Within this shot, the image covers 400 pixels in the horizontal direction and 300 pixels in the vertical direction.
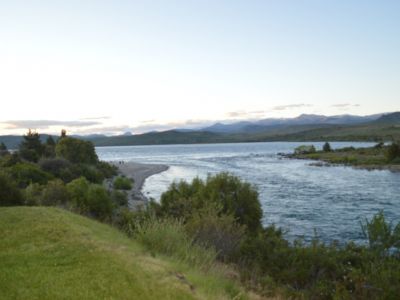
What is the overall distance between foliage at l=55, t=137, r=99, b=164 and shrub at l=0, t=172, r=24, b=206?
154 ft

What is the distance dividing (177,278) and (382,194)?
41670 mm

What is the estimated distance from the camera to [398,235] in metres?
15.8

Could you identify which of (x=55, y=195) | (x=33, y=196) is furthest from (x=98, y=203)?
(x=33, y=196)

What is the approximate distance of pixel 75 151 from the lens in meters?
72.6

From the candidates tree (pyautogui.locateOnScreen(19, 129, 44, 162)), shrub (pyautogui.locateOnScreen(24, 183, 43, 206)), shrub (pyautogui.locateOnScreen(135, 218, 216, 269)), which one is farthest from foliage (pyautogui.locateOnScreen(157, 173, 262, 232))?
tree (pyautogui.locateOnScreen(19, 129, 44, 162))

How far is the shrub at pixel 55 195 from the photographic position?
92.6ft

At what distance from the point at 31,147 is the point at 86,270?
6084 cm

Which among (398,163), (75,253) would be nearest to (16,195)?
(75,253)

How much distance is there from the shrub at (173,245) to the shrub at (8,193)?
32.4 ft

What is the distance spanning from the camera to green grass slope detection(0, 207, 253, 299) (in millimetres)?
9203

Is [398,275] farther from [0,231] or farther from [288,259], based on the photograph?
[0,231]

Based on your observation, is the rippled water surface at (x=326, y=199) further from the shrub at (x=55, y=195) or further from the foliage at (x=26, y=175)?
the shrub at (x=55, y=195)

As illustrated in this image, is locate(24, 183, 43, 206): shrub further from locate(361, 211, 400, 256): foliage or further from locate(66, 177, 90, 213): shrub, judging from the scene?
locate(361, 211, 400, 256): foliage

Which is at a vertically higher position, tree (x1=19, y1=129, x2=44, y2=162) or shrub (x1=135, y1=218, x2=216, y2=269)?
tree (x1=19, y1=129, x2=44, y2=162)
